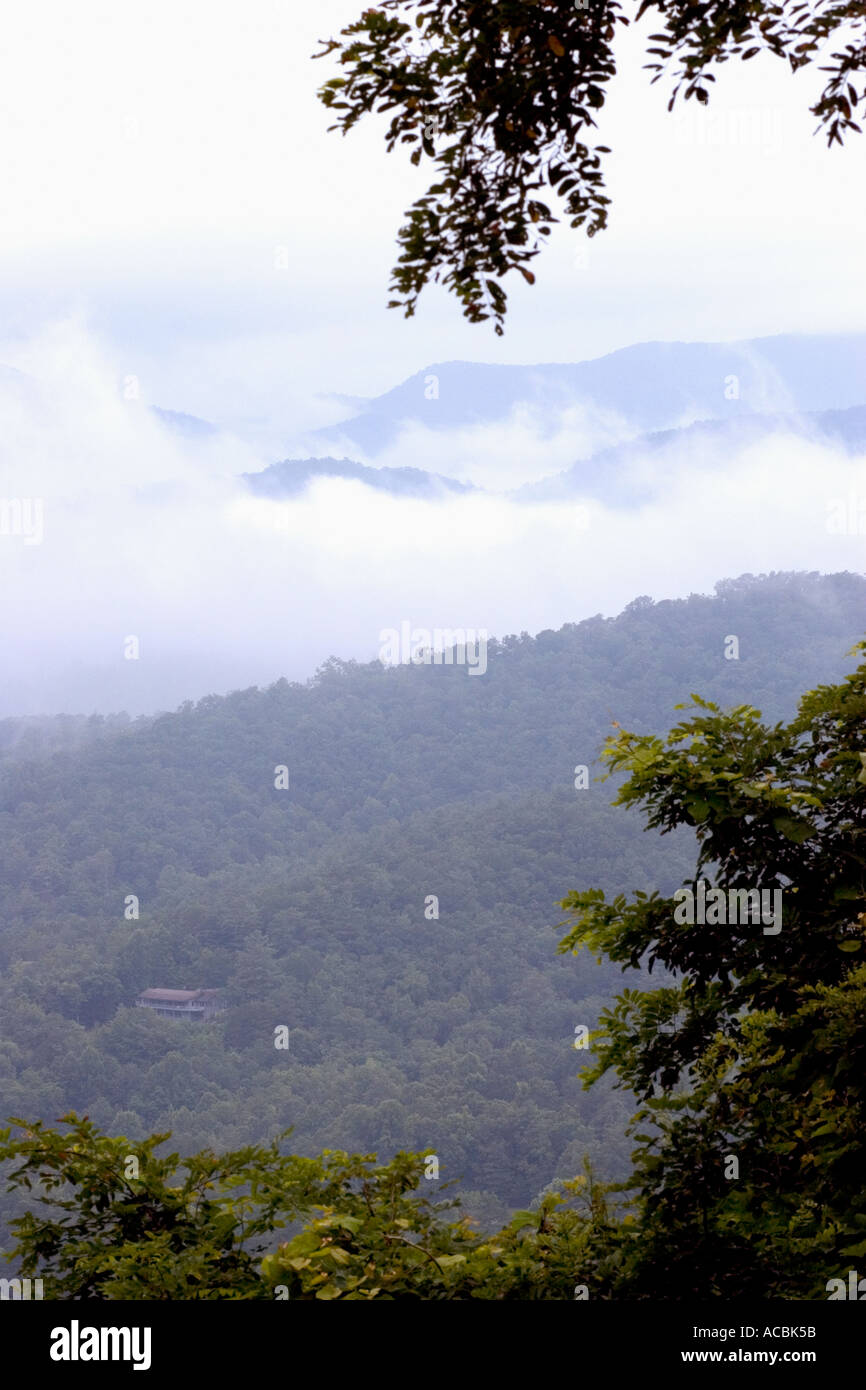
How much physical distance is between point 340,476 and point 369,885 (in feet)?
402

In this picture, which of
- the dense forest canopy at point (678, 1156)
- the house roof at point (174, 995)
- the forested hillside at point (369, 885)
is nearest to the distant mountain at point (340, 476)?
the forested hillside at point (369, 885)

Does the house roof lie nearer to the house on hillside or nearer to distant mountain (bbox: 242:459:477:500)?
the house on hillside

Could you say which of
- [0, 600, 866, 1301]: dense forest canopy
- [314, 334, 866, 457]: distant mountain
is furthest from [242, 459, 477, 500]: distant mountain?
[0, 600, 866, 1301]: dense forest canopy

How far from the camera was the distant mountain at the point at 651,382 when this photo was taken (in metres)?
184

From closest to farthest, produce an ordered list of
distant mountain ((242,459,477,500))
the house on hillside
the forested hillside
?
the forested hillside
the house on hillside
distant mountain ((242,459,477,500))

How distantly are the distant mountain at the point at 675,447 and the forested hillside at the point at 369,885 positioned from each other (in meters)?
80.3

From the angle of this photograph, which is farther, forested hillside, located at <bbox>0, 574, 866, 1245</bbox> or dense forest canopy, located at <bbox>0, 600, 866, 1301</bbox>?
forested hillside, located at <bbox>0, 574, 866, 1245</bbox>

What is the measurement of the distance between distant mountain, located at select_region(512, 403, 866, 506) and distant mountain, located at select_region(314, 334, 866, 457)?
17.2ft

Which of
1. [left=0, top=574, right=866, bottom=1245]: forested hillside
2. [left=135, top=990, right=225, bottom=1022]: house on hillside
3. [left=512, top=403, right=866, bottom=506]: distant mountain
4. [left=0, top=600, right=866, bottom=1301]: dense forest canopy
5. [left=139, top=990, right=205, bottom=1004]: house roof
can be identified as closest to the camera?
[left=0, top=600, right=866, bottom=1301]: dense forest canopy

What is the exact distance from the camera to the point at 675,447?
18162 centimetres

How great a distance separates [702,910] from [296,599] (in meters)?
167

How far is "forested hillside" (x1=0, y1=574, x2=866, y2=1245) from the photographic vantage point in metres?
48.7

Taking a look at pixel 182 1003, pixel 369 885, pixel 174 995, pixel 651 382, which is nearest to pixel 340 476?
pixel 651 382
